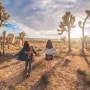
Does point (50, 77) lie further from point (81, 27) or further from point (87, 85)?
point (81, 27)

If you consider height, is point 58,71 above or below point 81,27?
below

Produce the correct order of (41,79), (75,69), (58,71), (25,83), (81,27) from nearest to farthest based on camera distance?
(25,83), (41,79), (58,71), (75,69), (81,27)

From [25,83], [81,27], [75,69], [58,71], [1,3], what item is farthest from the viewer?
[81,27]

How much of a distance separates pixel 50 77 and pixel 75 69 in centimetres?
343

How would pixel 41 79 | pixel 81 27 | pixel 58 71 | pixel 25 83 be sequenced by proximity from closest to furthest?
pixel 25 83 → pixel 41 79 → pixel 58 71 → pixel 81 27

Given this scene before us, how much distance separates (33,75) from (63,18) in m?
20.9

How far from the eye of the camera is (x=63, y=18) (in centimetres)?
3231

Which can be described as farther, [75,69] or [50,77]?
[75,69]

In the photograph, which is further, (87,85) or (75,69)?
(75,69)

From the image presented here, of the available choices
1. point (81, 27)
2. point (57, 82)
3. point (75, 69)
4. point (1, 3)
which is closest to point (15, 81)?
point (57, 82)

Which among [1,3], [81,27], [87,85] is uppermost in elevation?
[1,3]

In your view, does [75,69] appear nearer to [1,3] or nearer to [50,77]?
[50,77]

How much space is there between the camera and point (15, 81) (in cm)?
1152

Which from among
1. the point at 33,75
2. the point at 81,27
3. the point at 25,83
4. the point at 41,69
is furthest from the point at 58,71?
the point at 81,27
